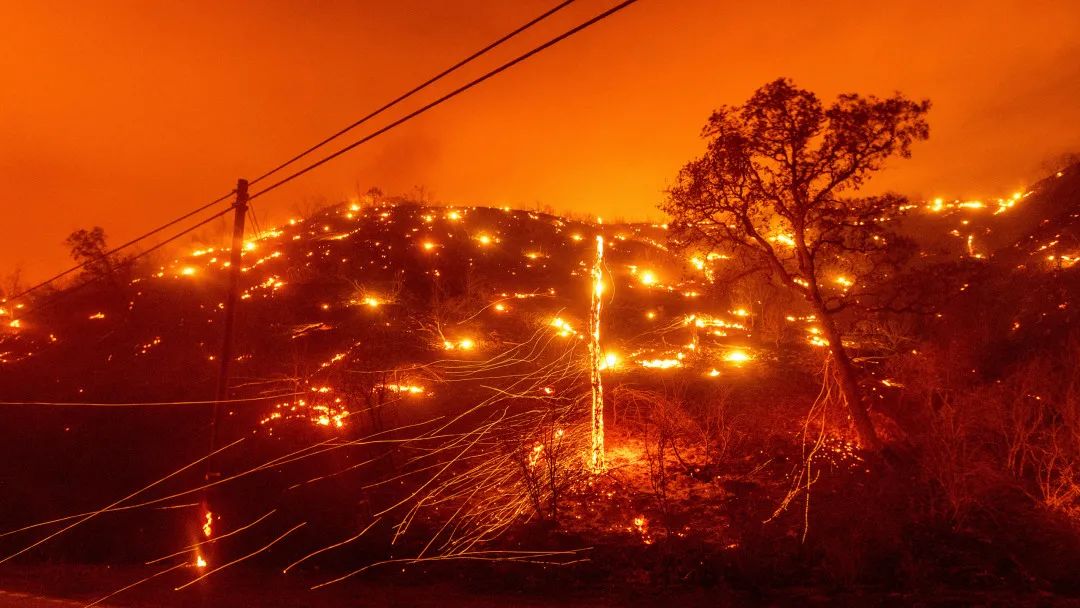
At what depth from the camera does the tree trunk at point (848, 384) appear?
45.3 feet

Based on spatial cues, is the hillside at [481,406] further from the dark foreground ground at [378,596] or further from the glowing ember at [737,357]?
the dark foreground ground at [378,596]

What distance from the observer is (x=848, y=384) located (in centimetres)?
1396

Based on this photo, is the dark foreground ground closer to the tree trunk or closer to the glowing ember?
the tree trunk

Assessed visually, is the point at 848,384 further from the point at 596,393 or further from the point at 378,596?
the point at 378,596

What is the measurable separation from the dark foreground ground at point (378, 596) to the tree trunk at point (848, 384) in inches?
235

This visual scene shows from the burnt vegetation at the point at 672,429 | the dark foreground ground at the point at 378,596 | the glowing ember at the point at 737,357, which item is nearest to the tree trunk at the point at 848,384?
the burnt vegetation at the point at 672,429

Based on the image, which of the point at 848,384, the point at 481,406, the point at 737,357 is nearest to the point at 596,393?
the point at 848,384

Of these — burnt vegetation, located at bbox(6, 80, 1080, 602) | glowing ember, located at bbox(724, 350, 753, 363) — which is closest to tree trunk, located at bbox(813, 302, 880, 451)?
burnt vegetation, located at bbox(6, 80, 1080, 602)

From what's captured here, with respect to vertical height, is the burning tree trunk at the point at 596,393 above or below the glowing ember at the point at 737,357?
below

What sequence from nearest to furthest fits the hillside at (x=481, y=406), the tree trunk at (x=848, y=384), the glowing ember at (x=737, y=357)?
the hillside at (x=481, y=406) < the tree trunk at (x=848, y=384) < the glowing ember at (x=737, y=357)

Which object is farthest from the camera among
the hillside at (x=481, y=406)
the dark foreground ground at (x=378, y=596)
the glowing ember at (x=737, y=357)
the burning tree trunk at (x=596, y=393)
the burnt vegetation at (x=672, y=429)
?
the glowing ember at (x=737, y=357)

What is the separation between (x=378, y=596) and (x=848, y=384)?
11.2 m

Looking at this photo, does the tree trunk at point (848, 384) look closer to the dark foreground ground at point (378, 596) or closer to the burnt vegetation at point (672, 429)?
the burnt vegetation at point (672, 429)

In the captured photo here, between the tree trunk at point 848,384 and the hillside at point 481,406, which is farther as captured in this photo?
the tree trunk at point 848,384
